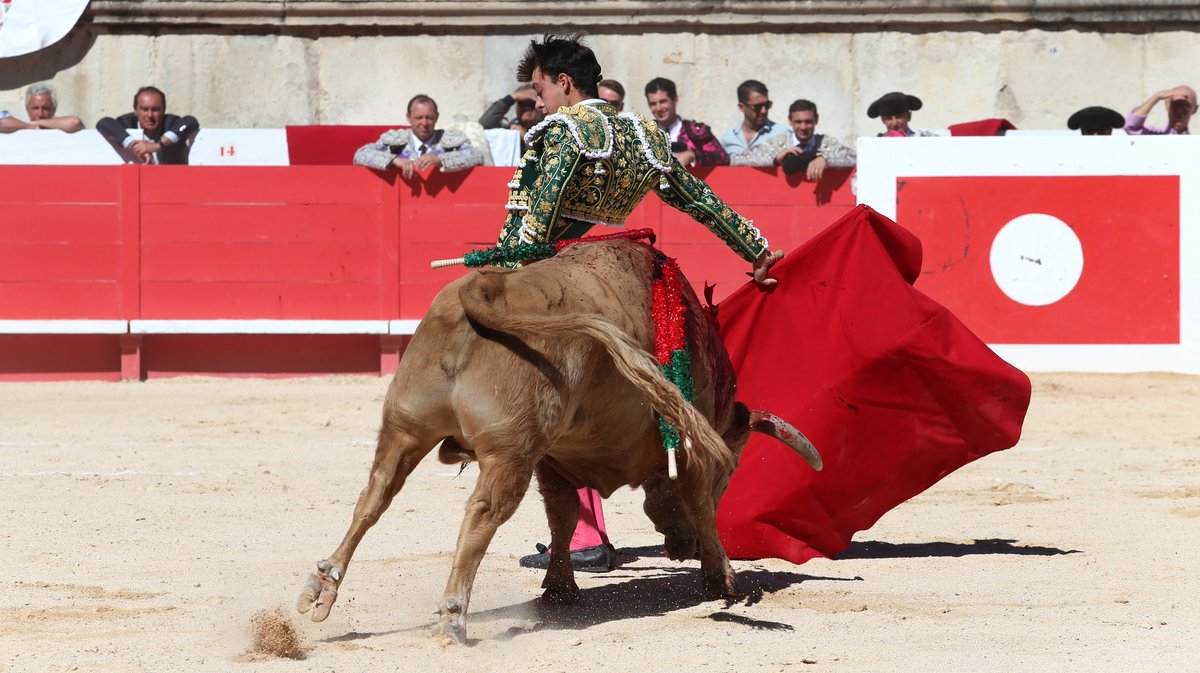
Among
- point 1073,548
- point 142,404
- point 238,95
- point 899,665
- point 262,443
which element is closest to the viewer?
point 899,665

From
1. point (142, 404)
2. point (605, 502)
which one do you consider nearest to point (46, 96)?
point (142, 404)

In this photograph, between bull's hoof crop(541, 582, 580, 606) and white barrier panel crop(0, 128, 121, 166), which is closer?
bull's hoof crop(541, 582, 580, 606)

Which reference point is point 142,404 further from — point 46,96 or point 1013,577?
point 1013,577

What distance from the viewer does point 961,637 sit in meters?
3.15

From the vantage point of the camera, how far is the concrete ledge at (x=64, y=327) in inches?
313

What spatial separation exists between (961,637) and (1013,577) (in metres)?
0.72

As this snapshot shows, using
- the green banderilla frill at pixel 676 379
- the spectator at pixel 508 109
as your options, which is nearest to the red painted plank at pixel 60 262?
the spectator at pixel 508 109

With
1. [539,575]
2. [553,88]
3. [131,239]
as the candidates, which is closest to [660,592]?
→ [539,575]

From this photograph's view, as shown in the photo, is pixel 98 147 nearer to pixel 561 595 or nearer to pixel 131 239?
pixel 131 239

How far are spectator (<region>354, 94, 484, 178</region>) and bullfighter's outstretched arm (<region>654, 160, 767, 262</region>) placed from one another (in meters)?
4.27

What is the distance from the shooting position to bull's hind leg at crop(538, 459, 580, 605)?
3508 millimetres

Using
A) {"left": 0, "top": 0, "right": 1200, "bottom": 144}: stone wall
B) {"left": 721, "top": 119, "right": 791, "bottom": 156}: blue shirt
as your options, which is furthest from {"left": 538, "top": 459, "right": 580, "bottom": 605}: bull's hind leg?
{"left": 0, "top": 0, "right": 1200, "bottom": 144}: stone wall

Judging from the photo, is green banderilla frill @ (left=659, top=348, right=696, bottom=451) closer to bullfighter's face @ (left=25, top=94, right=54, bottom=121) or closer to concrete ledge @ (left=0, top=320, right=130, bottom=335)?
concrete ledge @ (left=0, top=320, right=130, bottom=335)

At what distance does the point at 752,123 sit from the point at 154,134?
9.81 feet
